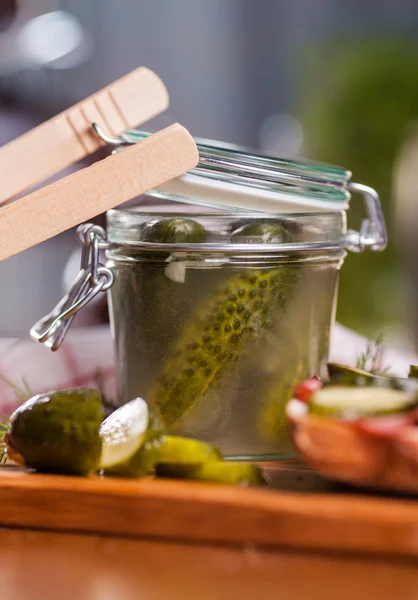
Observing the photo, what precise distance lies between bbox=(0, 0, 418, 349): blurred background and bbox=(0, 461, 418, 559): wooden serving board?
0.64 metres

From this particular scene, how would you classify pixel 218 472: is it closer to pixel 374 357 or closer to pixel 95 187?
pixel 95 187

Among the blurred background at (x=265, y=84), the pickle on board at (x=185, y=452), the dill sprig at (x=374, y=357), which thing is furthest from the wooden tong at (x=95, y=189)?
the blurred background at (x=265, y=84)

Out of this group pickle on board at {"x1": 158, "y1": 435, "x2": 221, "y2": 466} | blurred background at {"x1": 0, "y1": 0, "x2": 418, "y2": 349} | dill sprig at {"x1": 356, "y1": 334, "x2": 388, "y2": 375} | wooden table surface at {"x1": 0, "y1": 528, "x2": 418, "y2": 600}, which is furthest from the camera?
blurred background at {"x1": 0, "y1": 0, "x2": 418, "y2": 349}

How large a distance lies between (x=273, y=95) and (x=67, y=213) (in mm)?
3051

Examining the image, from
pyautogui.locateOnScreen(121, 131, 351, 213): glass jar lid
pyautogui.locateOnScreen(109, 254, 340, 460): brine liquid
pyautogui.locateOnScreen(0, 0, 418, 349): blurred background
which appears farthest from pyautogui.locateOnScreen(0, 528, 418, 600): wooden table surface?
pyautogui.locateOnScreen(0, 0, 418, 349): blurred background

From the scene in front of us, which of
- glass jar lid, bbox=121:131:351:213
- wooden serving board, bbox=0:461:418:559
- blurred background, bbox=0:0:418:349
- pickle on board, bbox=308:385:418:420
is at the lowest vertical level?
wooden serving board, bbox=0:461:418:559

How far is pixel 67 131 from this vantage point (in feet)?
1.98

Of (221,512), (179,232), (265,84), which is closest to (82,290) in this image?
(179,232)

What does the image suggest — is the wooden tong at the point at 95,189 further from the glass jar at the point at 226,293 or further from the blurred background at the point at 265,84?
the blurred background at the point at 265,84

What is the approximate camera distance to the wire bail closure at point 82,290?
568mm

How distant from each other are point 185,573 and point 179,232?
0.73 ft

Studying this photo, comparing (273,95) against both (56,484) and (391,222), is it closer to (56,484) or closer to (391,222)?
(391,222)

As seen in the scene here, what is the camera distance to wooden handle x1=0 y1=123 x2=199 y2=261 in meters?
0.49

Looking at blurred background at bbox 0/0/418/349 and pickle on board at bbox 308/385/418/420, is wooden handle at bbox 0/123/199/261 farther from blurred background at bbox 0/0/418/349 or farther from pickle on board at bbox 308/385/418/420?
blurred background at bbox 0/0/418/349
